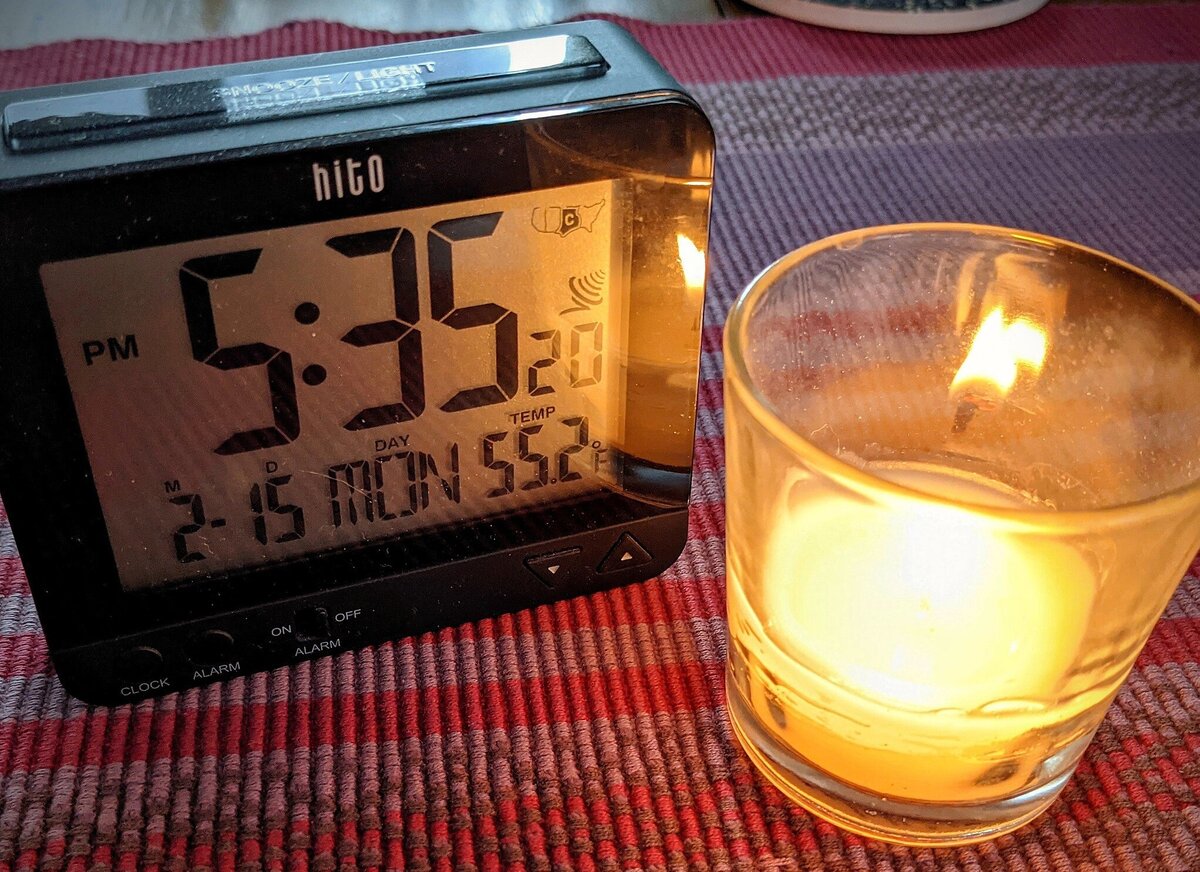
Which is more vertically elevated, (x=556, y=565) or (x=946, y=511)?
(x=946, y=511)

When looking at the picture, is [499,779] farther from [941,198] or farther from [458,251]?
[941,198]

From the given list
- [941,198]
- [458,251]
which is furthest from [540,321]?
[941,198]

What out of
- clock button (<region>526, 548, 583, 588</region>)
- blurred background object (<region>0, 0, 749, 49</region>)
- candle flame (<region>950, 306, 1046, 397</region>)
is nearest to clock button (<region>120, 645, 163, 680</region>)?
clock button (<region>526, 548, 583, 588</region>)

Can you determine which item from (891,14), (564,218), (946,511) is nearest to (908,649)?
(946,511)

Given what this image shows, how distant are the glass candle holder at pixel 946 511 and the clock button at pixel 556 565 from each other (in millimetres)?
87

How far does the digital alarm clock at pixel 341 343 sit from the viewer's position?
392 mm

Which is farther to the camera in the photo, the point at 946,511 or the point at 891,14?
the point at 891,14

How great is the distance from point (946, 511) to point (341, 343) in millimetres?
220

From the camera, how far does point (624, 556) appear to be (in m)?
→ 0.50

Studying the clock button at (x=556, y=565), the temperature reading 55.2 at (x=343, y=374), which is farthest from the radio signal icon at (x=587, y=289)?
the clock button at (x=556, y=565)

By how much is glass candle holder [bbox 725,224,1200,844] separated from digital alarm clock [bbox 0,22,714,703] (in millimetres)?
71

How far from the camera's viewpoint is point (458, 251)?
1.43ft

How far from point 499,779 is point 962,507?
0.19m

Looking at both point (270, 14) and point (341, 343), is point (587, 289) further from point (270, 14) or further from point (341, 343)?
point (270, 14)
